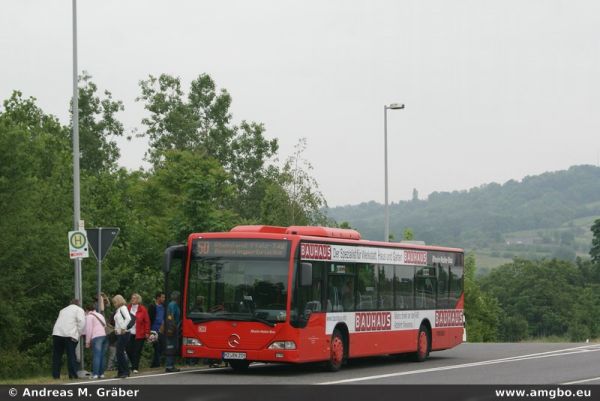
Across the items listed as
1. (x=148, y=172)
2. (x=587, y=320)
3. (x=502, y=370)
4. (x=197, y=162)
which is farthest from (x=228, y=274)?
(x=587, y=320)

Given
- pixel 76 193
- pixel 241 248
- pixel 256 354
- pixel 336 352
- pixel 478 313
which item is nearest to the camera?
pixel 256 354

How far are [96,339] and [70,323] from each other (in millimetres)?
557

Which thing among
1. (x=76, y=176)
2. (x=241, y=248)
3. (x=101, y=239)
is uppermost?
(x=76, y=176)

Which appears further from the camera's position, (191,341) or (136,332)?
(136,332)

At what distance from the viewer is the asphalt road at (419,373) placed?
2130 cm

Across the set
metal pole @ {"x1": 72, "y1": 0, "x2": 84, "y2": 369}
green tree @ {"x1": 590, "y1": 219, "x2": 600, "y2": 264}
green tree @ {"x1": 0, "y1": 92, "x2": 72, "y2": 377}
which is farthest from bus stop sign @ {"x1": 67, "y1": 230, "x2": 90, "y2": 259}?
green tree @ {"x1": 590, "y1": 219, "x2": 600, "y2": 264}

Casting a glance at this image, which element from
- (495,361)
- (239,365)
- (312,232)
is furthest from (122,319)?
→ (495,361)

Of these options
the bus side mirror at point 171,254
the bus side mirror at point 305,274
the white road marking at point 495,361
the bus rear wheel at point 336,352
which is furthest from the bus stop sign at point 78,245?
the white road marking at point 495,361

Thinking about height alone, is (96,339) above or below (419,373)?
above

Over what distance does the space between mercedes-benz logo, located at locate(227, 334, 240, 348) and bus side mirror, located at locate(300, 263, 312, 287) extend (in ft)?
5.08

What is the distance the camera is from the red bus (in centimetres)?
2273

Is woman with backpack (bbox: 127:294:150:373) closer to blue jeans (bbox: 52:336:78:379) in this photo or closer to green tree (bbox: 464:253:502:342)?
blue jeans (bbox: 52:336:78:379)

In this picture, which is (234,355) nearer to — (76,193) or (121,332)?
(121,332)

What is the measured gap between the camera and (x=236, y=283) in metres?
23.1
